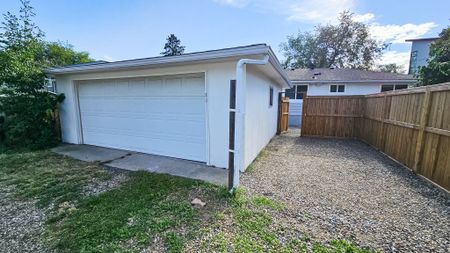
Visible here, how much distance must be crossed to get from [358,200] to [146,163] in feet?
15.3

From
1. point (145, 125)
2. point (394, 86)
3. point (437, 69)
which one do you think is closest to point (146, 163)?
point (145, 125)

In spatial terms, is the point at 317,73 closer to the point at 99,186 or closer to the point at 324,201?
the point at 324,201

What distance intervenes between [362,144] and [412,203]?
5233 millimetres

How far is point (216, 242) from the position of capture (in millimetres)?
→ 2350

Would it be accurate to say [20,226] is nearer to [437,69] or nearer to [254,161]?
[254,161]

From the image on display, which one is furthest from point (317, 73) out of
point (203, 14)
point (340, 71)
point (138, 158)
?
point (138, 158)

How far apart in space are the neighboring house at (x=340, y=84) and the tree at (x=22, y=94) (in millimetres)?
12380

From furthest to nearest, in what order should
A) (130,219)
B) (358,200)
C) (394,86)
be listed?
1. (394,86)
2. (358,200)
3. (130,219)

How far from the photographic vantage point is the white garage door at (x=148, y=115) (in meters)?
5.14

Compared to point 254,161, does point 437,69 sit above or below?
above

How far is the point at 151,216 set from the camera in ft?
9.37

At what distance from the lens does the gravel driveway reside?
2514mm

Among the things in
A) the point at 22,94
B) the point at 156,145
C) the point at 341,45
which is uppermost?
the point at 341,45

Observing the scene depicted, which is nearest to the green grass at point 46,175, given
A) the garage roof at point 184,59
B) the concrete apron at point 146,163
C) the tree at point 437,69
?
the concrete apron at point 146,163
